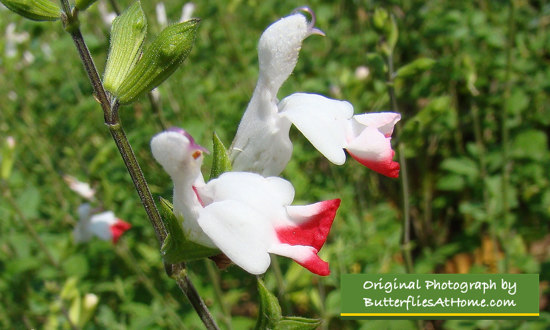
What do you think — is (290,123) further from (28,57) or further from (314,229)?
(28,57)

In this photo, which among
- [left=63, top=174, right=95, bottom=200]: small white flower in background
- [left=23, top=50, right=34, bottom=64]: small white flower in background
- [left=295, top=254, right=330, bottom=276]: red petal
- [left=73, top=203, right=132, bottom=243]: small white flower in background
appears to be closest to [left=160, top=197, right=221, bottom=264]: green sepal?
[left=295, top=254, right=330, bottom=276]: red petal

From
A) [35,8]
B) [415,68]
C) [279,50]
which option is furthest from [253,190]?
[415,68]

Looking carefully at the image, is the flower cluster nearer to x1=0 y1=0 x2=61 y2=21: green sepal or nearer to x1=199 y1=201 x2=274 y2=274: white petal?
x1=199 y1=201 x2=274 y2=274: white petal

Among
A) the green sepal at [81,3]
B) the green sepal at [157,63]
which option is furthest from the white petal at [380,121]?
the green sepal at [81,3]

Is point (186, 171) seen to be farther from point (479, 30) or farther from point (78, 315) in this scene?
point (479, 30)

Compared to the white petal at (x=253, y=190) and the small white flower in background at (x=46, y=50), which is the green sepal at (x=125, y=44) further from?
the small white flower in background at (x=46, y=50)

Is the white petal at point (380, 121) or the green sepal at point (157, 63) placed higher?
the green sepal at point (157, 63)

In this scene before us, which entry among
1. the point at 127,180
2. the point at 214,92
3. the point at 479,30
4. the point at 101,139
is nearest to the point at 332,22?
the point at 214,92

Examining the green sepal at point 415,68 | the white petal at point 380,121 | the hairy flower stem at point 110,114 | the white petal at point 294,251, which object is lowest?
the green sepal at point 415,68
